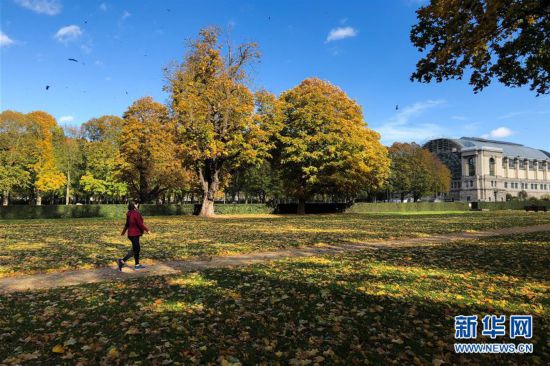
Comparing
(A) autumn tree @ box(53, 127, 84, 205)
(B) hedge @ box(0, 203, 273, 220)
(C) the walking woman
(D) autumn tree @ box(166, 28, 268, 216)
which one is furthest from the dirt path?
(A) autumn tree @ box(53, 127, 84, 205)

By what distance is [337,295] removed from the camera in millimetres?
7516

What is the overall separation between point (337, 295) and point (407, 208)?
67065 millimetres

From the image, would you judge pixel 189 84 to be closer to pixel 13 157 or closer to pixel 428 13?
pixel 13 157

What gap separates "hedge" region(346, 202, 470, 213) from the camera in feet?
206

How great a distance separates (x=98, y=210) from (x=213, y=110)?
18.7m

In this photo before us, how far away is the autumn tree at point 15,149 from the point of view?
45.7 meters

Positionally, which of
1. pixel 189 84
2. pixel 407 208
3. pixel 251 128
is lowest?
pixel 407 208

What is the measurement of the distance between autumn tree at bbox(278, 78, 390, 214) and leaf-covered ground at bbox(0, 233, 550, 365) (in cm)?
3285

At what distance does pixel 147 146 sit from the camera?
4366cm

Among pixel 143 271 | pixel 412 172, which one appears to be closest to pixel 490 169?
pixel 412 172

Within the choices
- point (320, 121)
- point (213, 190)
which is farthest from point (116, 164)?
point (320, 121)

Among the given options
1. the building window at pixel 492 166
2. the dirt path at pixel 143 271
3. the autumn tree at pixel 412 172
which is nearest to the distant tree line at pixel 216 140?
the dirt path at pixel 143 271

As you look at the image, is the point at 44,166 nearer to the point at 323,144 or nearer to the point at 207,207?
the point at 207,207

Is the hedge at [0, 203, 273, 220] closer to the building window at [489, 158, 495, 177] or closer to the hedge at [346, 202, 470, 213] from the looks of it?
the hedge at [346, 202, 470, 213]
